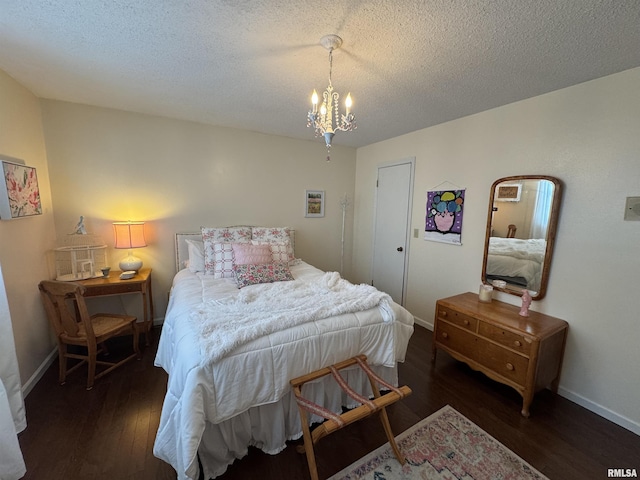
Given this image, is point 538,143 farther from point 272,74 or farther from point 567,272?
point 272,74

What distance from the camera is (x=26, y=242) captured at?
2045 millimetres

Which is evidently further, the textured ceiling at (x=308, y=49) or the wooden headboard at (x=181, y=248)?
the wooden headboard at (x=181, y=248)

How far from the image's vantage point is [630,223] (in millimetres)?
1730

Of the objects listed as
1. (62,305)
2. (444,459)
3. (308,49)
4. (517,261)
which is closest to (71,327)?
(62,305)

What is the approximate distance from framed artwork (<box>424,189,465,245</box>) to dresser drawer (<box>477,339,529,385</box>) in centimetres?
108

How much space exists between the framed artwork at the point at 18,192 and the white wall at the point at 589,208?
3.79 meters

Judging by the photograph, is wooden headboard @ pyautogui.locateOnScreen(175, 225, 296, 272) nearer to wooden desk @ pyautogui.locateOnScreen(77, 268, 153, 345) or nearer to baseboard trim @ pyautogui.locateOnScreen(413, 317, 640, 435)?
wooden desk @ pyautogui.locateOnScreen(77, 268, 153, 345)

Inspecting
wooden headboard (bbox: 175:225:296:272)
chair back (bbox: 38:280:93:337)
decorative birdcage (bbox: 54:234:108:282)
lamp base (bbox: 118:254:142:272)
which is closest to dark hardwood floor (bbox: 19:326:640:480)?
chair back (bbox: 38:280:93:337)

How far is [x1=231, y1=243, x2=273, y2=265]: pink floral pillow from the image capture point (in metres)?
2.66

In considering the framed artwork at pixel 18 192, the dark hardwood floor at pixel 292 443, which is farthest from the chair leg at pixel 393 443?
the framed artwork at pixel 18 192

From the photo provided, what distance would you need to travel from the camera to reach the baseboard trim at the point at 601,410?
176 centimetres

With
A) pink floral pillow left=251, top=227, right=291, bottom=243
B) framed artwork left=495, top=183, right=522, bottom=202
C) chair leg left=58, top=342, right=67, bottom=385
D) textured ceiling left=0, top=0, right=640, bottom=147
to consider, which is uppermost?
textured ceiling left=0, top=0, right=640, bottom=147

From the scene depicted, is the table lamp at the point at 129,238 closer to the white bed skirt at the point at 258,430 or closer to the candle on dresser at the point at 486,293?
the white bed skirt at the point at 258,430

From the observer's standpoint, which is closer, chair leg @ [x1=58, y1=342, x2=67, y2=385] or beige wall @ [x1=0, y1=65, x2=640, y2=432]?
beige wall @ [x1=0, y1=65, x2=640, y2=432]
